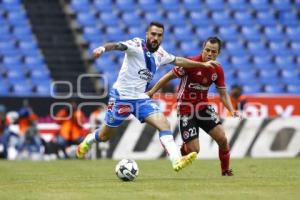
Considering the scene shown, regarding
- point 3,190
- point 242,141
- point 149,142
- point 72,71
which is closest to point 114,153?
point 149,142

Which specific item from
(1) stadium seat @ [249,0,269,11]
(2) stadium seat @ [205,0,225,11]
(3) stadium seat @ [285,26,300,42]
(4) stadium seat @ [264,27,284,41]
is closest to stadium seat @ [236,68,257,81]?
(4) stadium seat @ [264,27,284,41]

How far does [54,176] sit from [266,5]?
64.1 ft

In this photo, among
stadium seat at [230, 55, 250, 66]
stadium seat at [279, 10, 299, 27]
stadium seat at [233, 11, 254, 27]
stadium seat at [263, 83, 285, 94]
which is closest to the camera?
stadium seat at [263, 83, 285, 94]

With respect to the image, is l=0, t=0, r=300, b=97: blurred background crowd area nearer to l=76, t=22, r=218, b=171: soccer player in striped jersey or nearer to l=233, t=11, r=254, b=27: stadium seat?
l=233, t=11, r=254, b=27: stadium seat

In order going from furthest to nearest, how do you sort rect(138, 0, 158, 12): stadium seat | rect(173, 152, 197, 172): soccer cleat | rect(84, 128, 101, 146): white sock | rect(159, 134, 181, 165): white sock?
1. rect(138, 0, 158, 12): stadium seat
2. rect(84, 128, 101, 146): white sock
3. rect(159, 134, 181, 165): white sock
4. rect(173, 152, 197, 172): soccer cleat

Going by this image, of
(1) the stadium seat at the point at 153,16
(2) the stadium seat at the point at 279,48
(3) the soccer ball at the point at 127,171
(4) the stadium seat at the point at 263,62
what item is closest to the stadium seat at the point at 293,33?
(2) the stadium seat at the point at 279,48

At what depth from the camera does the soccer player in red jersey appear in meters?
11.7

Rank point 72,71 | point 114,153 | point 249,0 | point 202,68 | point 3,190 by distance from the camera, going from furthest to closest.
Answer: point 249,0
point 72,71
point 114,153
point 202,68
point 3,190

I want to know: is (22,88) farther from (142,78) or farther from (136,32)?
(142,78)

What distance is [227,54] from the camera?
1101 inches

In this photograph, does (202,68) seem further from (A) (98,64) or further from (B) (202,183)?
(A) (98,64)

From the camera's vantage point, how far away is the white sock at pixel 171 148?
1023 cm

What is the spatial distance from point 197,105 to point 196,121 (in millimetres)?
256

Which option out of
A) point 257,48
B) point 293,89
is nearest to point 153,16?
point 257,48
